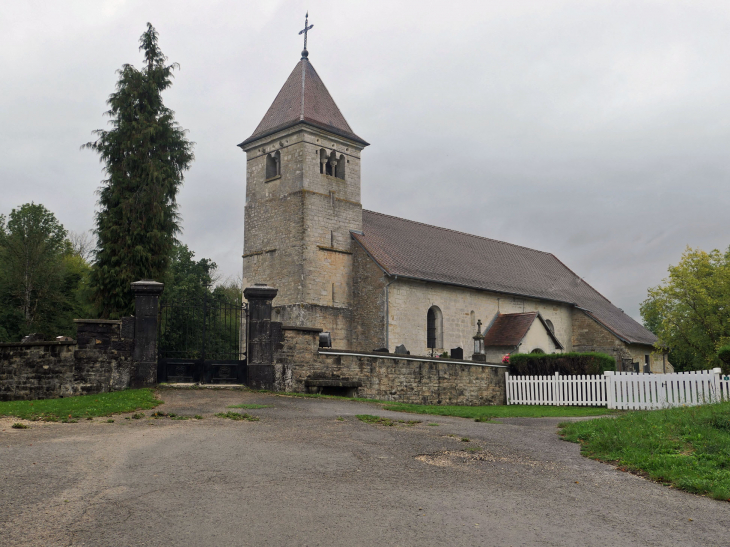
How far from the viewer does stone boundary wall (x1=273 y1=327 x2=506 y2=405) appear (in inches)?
691

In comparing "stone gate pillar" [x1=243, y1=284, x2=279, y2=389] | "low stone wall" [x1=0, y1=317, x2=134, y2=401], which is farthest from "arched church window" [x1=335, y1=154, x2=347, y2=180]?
"low stone wall" [x1=0, y1=317, x2=134, y2=401]

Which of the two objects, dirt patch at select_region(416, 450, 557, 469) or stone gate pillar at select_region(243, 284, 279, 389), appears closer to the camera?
dirt patch at select_region(416, 450, 557, 469)

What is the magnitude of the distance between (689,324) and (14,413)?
124ft

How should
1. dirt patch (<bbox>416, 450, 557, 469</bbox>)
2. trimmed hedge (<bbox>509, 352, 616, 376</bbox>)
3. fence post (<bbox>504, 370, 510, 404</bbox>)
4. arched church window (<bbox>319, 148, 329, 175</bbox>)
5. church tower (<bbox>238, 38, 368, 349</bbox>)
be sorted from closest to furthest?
1. dirt patch (<bbox>416, 450, 557, 469</bbox>)
2. trimmed hedge (<bbox>509, 352, 616, 376</bbox>)
3. fence post (<bbox>504, 370, 510, 404</bbox>)
4. church tower (<bbox>238, 38, 368, 349</bbox>)
5. arched church window (<bbox>319, 148, 329, 175</bbox>)

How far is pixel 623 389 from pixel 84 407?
1513cm

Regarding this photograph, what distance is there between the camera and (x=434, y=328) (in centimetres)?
3195

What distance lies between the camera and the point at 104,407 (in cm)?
1262

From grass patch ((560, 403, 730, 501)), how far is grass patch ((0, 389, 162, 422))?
8.17 metres

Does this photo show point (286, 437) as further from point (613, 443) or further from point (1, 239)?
point (1, 239)

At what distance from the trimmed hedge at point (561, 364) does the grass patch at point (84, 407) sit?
15250 mm

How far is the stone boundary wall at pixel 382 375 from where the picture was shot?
17547 millimetres

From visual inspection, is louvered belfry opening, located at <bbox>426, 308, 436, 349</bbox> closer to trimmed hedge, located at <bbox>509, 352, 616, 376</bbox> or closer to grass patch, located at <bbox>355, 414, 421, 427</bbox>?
trimmed hedge, located at <bbox>509, 352, 616, 376</bbox>

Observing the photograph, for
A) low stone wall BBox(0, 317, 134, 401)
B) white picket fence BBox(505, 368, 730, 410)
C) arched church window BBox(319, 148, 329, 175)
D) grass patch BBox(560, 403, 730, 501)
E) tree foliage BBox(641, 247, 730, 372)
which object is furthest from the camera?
tree foliage BBox(641, 247, 730, 372)

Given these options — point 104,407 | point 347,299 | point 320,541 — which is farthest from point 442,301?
point 320,541
